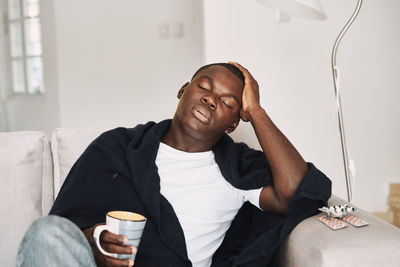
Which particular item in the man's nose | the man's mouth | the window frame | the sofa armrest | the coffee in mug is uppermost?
the window frame

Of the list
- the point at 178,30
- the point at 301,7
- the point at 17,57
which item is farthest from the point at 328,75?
the point at 17,57

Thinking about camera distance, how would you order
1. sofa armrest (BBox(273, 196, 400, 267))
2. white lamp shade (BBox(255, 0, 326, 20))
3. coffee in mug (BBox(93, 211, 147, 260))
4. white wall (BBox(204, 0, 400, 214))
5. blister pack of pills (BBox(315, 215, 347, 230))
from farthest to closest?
white wall (BBox(204, 0, 400, 214))
white lamp shade (BBox(255, 0, 326, 20))
blister pack of pills (BBox(315, 215, 347, 230))
sofa armrest (BBox(273, 196, 400, 267))
coffee in mug (BBox(93, 211, 147, 260))

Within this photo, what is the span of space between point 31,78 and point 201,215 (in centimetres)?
329

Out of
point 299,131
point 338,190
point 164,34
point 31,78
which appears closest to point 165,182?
point 299,131

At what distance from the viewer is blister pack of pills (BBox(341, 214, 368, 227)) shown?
1135 mm

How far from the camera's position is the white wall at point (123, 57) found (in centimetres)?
331

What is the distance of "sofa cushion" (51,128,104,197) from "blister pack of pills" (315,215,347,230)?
2.66 ft

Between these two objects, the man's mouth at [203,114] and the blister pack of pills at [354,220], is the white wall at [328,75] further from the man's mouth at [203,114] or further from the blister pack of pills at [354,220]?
the blister pack of pills at [354,220]

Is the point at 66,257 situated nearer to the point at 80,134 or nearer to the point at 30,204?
the point at 30,204

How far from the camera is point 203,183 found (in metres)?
1.34

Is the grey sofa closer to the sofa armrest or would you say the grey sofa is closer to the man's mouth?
the sofa armrest

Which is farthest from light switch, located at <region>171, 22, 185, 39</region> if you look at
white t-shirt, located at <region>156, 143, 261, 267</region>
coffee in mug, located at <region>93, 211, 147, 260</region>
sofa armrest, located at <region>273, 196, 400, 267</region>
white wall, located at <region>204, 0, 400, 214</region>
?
coffee in mug, located at <region>93, 211, 147, 260</region>

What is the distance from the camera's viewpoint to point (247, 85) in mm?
1385

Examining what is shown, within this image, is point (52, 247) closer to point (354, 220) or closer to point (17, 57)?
point (354, 220)
